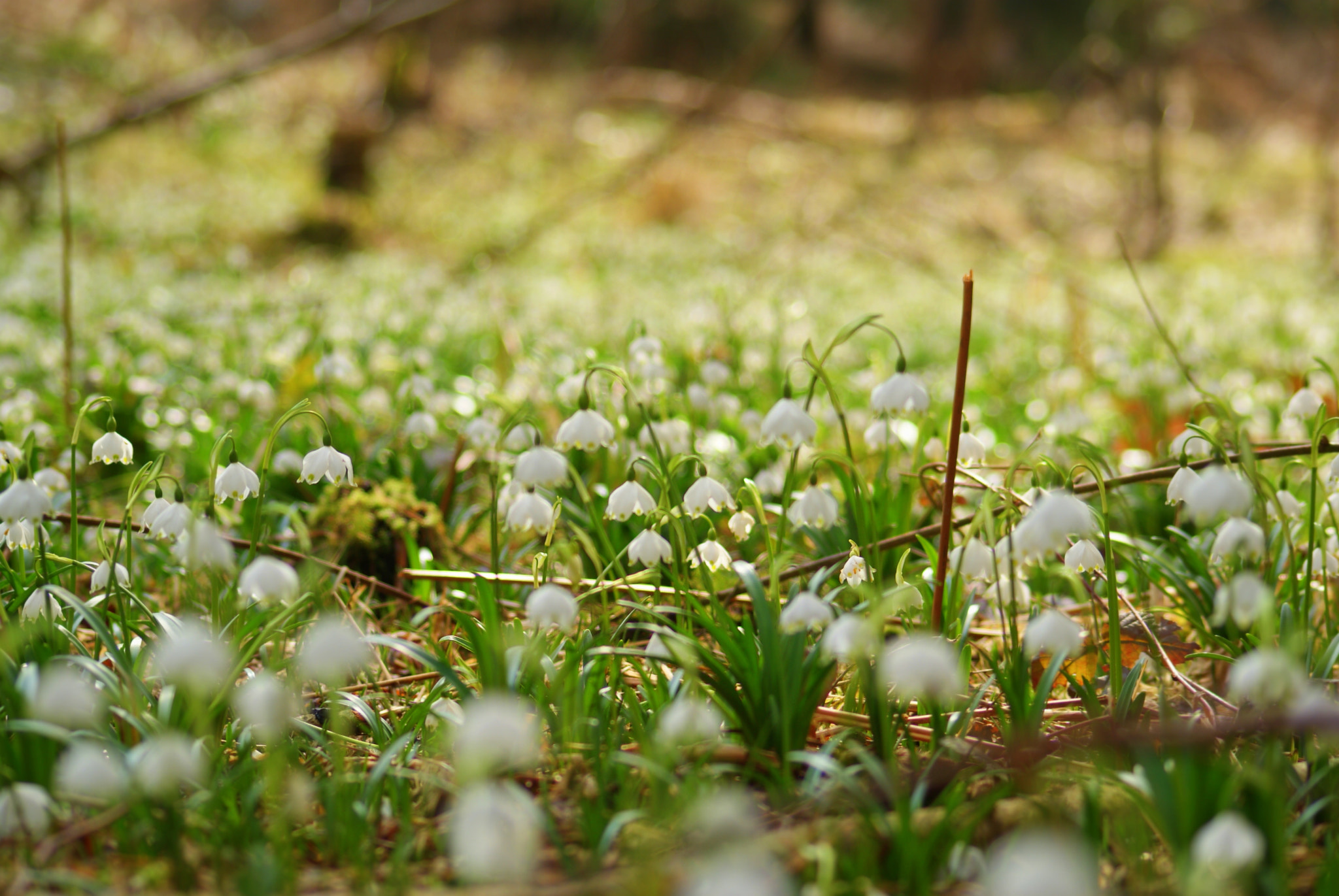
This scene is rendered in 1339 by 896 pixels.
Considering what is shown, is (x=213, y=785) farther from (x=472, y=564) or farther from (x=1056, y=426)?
(x=1056, y=426)

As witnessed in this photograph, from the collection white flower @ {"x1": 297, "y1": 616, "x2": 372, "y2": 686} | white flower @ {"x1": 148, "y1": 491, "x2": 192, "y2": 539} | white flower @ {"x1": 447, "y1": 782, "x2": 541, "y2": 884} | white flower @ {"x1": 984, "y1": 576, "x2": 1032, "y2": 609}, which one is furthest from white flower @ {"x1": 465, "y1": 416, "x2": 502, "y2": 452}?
white flower @ {"x1": 447, "y1": 782, "x2": 541, "y2": 884}

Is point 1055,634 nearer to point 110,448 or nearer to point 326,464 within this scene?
point 326,464

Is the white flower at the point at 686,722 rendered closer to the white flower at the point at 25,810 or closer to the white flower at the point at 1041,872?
the white flower at the point at 1041,872

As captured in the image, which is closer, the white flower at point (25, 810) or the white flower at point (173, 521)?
the white flower at point (25, 810)

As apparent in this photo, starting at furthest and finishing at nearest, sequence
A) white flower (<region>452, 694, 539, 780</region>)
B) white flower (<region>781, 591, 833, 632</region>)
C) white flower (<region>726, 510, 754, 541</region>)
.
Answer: white flower (<region>726, 510, 754, 541</region>)
white flower (<region>781, 591, 833, 632</region>)
white flower (<region>452, 694, 539, 780</region>)

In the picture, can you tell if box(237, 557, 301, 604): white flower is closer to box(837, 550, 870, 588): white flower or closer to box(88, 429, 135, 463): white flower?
box(88, 429, 135, 463): white flower

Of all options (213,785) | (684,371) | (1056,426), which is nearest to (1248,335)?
(1056,426)

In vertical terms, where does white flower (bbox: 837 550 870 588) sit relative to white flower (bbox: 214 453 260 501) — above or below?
below

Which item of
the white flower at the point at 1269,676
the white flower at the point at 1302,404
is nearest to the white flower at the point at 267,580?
the white flower at the point at 1269,676
